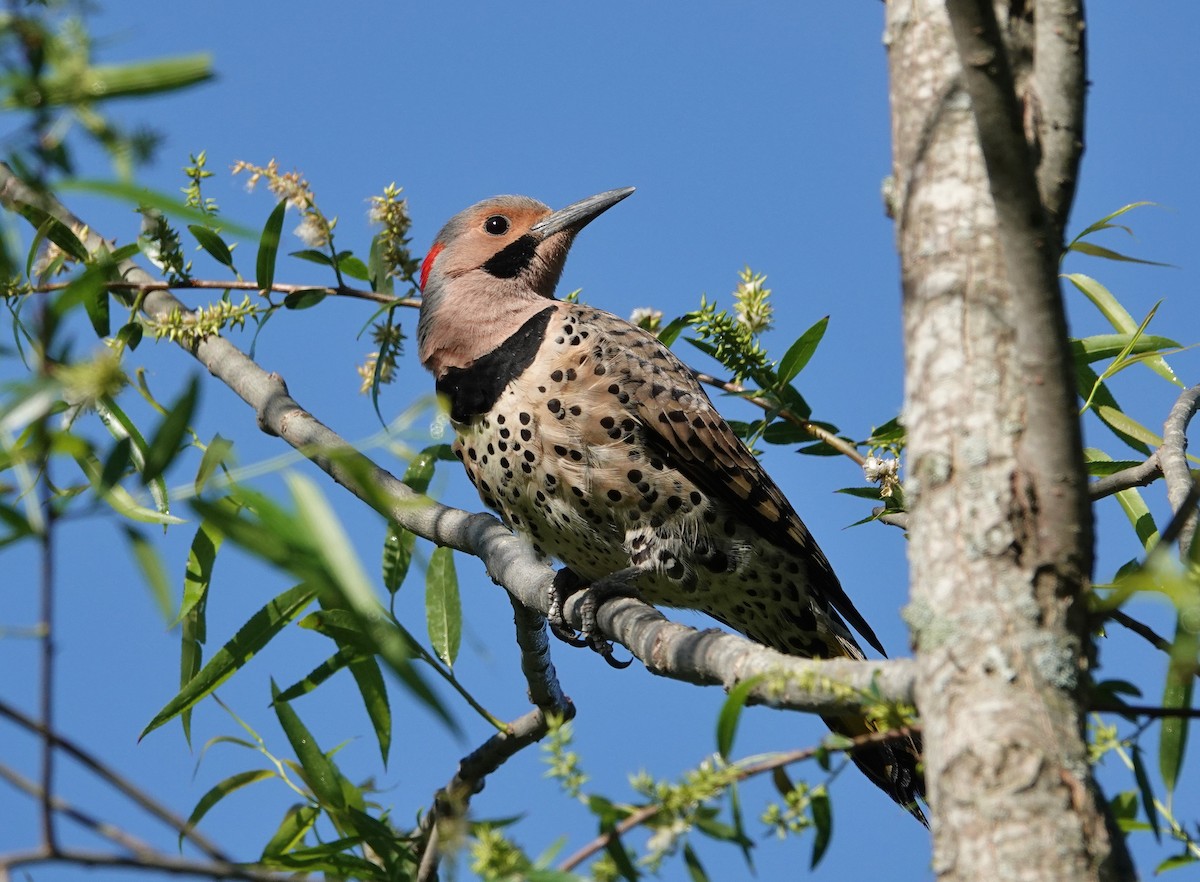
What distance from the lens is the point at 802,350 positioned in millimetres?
3826

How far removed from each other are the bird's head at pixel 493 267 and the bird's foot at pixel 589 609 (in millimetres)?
971

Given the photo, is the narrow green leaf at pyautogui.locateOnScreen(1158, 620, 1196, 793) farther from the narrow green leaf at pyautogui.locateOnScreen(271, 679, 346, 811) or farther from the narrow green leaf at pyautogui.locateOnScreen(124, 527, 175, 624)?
the narrow green leaf at pyautogui.locateOnScreen(271, 679, 346, 811)

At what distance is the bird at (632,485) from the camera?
412cm

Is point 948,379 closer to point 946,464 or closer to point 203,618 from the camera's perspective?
point 946,464

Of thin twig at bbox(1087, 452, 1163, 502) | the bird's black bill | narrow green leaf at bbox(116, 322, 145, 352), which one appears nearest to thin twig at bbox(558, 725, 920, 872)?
thin twig at bbox(1087, 452, 1163, 502)

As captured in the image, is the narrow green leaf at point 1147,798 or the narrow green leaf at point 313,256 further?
the narrow green leaf at point 313,256

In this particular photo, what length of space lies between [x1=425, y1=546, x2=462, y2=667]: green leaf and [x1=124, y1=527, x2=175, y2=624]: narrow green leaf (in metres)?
2.02

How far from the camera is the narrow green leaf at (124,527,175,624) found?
68.0 inches

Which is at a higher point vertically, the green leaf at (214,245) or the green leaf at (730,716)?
the green leaf at (214,245)

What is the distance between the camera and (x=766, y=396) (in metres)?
3.91

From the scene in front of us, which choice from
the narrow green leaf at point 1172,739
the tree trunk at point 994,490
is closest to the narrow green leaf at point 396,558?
the narrow green leaf at point 1172,739

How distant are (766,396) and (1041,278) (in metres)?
2.23

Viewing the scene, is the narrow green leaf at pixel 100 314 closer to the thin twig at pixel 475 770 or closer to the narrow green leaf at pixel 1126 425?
the thin twig at pixel 475 770

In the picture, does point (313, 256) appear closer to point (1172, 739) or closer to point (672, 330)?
point (672, 330)
